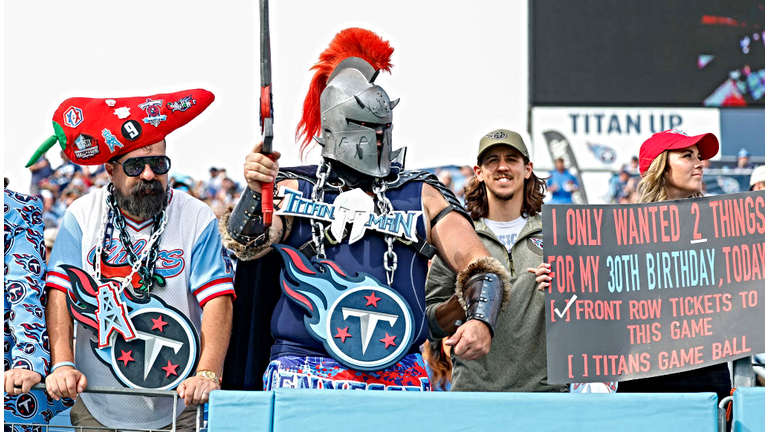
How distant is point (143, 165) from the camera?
132 inches

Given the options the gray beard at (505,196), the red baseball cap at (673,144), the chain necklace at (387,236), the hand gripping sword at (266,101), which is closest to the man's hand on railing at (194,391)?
the hand gripping sword at (266,101)

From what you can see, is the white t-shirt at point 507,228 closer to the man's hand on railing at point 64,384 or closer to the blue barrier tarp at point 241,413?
the blue barrier tarp at point 241,413

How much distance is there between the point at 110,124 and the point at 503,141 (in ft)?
5.01

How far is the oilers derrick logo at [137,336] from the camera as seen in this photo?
3.17 m

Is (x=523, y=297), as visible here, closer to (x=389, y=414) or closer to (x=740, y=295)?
(x=740, y=295)

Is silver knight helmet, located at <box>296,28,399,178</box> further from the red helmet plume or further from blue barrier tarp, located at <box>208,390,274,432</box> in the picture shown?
blue barrier tarp, located at <box>208,390,274,432</box>

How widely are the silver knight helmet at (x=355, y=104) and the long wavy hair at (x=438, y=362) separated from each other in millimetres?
1191

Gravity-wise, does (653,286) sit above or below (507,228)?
below

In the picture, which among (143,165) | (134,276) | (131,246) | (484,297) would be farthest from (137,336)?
(484,297)

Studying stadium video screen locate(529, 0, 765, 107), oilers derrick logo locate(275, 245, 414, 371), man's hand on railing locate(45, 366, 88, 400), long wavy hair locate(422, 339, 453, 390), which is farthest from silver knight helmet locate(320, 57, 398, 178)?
stadium video screen locate(529, 0, 765, 107)

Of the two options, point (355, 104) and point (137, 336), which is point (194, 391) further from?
point (355, 104)

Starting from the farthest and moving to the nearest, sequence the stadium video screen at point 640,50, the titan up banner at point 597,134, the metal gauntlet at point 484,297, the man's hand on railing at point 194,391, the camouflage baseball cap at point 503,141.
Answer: the titan up banner at point 597,134, the stadium video screen at point 640,50, the camouflage baseball cap at point 503,141, the metal gauntlet at point 484,297, the man's hand on railing at point 194,391

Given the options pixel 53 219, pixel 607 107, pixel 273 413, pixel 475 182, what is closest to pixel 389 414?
pixel 273 413

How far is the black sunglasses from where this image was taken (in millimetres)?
3346
